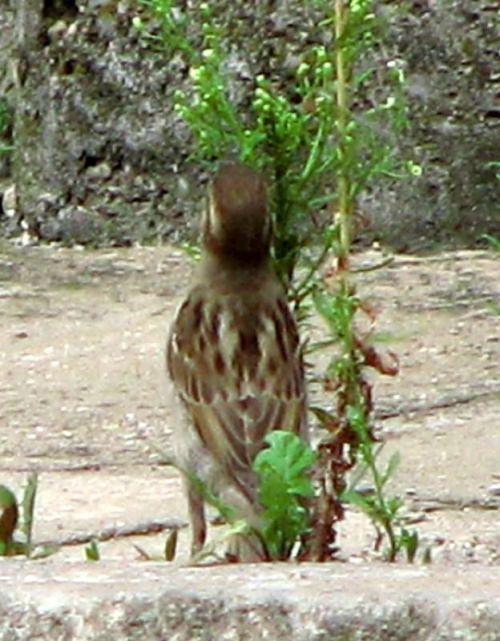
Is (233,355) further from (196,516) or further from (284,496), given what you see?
(284,496)

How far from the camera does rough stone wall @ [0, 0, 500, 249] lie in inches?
288

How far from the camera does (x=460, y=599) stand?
10.00 feet

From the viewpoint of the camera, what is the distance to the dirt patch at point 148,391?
15.7 ft

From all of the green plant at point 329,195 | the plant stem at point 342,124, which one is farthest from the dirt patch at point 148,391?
the plant stem at point 342,124

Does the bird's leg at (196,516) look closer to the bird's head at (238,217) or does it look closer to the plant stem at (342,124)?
the bird's head at (238,217)

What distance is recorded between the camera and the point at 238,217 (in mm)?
4734

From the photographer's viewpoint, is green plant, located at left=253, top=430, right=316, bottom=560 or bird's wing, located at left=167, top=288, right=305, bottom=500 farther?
bird's wing, located at left=167, top=288, right=305, bottom=500

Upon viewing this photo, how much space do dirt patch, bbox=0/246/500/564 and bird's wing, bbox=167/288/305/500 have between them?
0.59 feet

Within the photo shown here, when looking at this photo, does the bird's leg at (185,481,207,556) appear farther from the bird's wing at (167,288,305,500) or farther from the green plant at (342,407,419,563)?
the green plant at (342,407,419,563)

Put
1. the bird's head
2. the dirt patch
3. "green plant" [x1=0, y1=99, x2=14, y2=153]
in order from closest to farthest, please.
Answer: the bird's head
the dirt patch
"green plant" [x1=0, y1=99, x2=14, y2=153]

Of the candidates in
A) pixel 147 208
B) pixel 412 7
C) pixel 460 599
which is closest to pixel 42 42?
pixel 147 208

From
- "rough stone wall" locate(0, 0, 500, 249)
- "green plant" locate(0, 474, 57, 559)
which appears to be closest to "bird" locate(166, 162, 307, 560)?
"green plant" locate(0, 474, 57, 559)

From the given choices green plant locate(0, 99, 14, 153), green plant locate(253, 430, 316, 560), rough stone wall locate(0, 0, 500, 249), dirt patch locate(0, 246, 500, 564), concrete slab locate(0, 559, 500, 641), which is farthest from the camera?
green plant locate(0, 99, 14, 153)

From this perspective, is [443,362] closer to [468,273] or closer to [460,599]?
[468,273]
